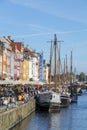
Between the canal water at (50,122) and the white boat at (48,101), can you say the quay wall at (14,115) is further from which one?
the white boat at (48,101)

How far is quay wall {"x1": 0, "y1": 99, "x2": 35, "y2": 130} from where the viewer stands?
39381 mm

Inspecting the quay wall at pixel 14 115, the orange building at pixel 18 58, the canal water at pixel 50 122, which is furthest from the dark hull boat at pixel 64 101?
the orange building at pixel 18 58

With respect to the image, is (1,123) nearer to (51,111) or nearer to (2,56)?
(51,111)

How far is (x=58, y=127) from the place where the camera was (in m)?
47.3

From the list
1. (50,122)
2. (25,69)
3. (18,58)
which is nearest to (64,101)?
(50,122)

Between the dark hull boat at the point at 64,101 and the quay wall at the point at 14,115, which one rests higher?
A: the dark hull boat at the point at 64,101

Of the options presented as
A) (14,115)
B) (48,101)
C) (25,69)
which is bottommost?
(14,115)

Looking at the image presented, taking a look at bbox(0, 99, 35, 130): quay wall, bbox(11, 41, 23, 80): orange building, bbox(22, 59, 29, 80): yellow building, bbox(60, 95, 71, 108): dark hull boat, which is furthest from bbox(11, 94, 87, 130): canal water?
bbox(22, 59, 29, 80): yellow building

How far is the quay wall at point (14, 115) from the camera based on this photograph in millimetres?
Result: 39381

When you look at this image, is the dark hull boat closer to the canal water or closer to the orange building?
the canal water

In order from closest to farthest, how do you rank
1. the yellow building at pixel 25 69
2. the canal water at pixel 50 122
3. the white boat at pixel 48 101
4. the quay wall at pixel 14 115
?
the quay wall at pixel 14 115
the canal water at pixel 50 122
the white boat at pixel 48 101
the yellow building at pixel 25 69

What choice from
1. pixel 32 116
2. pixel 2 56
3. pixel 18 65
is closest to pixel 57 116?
pixel 32 116

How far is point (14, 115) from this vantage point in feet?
150

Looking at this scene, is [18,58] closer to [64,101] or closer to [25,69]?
[25,69]
